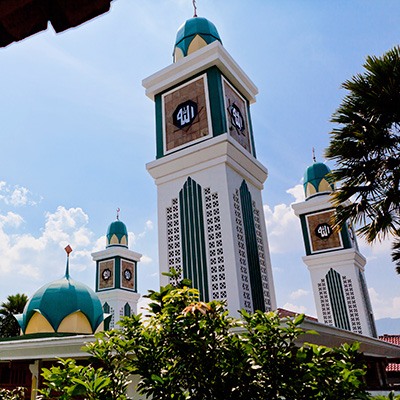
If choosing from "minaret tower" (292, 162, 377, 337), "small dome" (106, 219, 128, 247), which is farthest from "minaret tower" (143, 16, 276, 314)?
"small dome" (106, 219, 128, 247)

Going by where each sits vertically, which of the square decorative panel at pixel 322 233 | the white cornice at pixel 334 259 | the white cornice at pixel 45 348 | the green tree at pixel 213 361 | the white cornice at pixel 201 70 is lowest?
the green tree at pixel 213 361

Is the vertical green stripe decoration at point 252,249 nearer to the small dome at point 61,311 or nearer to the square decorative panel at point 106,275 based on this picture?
the small dome at point 61,311

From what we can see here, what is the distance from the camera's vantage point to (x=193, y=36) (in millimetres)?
14961

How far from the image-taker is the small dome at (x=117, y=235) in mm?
30141

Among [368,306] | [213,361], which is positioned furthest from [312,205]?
[213,361]

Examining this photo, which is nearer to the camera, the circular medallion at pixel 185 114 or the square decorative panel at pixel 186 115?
the square decorative panel at pixel 186 115

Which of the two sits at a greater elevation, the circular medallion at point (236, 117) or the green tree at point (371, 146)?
the circular medallion at point (236, 117)

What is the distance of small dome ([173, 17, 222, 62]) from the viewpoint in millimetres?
14812

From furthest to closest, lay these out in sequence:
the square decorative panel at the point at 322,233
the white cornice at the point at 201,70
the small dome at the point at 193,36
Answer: the square decorative panel at the point at 322,233
the small dome at the point at 193,36
the white cornice at the point at 201,70

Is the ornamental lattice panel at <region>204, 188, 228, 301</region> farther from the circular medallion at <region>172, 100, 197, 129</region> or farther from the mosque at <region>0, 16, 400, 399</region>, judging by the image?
the circular medallion at <region>172, 100, 197, 129</region>

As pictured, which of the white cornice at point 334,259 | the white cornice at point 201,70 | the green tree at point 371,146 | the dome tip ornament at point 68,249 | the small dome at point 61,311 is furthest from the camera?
the white cornice at point 334,259

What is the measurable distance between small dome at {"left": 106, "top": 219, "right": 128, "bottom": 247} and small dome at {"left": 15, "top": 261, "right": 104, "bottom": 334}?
42.4 ft

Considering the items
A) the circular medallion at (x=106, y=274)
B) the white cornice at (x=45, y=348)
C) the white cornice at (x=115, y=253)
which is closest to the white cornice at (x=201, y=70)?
the white cornice at (x=45, y=348)

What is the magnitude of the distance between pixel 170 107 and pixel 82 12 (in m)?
13.0
